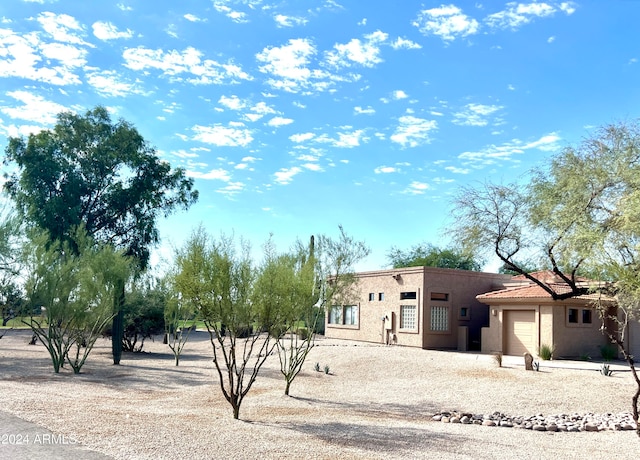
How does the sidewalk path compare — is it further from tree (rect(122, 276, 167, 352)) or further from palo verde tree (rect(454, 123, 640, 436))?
tree (rect(122, 276, 167, 352))

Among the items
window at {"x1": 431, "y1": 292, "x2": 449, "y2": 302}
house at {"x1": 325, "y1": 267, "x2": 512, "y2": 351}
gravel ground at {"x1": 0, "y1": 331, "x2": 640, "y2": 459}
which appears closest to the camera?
gravel ground at {"x1": 0, "y1": 331, "x2": 640, "y2": 459}

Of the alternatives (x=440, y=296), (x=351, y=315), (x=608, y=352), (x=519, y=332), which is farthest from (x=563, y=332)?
(x=351, y=315)

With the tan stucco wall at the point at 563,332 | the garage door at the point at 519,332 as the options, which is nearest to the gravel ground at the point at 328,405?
the tan stucco wall at the point at 563,332

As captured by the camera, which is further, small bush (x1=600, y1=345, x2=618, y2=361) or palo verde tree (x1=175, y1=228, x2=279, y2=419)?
small bush (x1=600, y1=345, x2=618, y2=361)

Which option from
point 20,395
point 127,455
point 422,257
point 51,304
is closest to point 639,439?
point 127,455

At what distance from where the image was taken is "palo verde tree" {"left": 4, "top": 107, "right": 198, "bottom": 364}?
34312 mm

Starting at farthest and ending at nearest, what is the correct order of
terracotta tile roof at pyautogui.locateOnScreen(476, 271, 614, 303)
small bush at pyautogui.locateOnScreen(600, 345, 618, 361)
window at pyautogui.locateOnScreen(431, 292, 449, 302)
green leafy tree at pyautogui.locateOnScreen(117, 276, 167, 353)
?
1. window at pyautogui.locateOnScreen(431, 292, 449, 302)
2. green leafy tree at pyautogui.locateOnScreen(117, 276, 167, 353)
3. small bush at pyautogui.locateOnScreen(600, 345, 618, 361)
4. terracotta tile roof at pyautogui.locateOnScreen(476, 271, 614, 303)

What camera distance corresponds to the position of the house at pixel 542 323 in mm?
25094

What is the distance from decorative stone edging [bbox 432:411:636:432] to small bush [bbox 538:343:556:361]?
1010 centimetres

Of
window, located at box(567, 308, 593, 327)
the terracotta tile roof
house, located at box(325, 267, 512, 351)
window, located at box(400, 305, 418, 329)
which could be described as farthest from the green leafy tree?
window, located at box(567, 308, 593, 327)

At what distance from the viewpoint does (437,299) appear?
29.8 meters

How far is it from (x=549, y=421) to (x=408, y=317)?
16.9 meters

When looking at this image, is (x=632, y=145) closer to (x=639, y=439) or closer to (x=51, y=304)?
(x=639, y=439)

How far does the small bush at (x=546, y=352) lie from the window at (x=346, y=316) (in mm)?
12523
